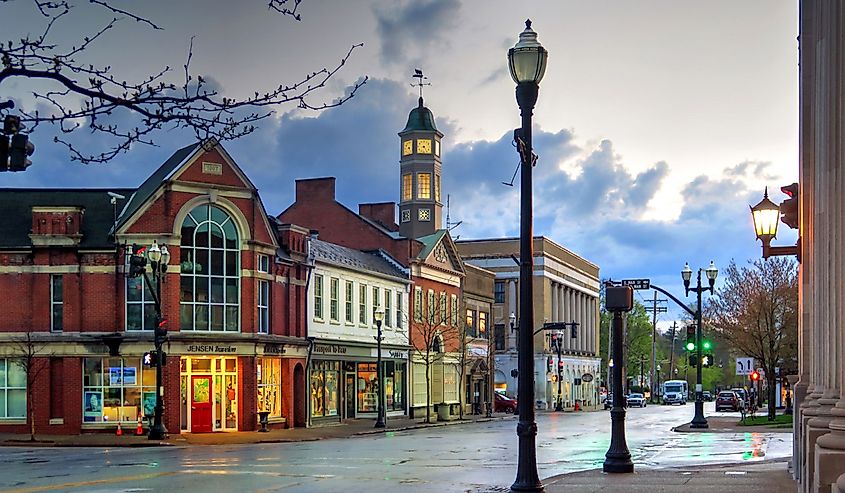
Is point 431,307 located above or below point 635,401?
above

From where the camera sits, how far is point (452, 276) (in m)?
71.2

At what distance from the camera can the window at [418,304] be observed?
64500 mm

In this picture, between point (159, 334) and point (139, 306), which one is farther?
point (139, 306)

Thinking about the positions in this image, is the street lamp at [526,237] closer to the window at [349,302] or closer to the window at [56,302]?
the window at [56,302]

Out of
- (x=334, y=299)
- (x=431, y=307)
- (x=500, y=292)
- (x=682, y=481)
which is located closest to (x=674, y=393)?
(x=500, y=292)

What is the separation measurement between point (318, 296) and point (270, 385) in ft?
19.5

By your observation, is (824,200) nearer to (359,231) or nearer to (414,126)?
(359,231)

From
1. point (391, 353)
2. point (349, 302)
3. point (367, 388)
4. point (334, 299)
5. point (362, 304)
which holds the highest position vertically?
point (334, 299)

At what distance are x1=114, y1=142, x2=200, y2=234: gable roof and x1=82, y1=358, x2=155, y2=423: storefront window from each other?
217 inches

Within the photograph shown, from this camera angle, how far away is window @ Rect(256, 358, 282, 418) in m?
46.9

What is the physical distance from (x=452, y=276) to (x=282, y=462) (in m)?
44.5

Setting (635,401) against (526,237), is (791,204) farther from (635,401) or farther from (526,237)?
(635,401)

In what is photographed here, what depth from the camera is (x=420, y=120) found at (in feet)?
258

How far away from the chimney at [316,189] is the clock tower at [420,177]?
1054 cm
